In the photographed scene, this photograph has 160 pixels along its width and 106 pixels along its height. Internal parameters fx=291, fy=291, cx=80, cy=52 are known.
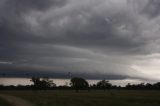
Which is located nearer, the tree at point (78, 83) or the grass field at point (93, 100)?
the grass field at point (93, 100)

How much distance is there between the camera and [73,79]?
521ft

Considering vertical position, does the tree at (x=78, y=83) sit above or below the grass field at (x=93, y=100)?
above

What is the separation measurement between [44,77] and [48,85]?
502cm

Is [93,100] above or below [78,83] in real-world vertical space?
below

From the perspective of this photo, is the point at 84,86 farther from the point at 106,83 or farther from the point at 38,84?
the point at 106,83

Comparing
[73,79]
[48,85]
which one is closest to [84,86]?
[73,79]

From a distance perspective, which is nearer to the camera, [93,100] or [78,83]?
[93,100]

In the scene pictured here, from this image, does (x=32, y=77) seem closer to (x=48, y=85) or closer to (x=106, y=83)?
(x=48, y=85)

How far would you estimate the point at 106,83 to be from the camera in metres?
196

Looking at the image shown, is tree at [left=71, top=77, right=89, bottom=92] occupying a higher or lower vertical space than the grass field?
higher

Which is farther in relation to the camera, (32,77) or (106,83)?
(106,83)

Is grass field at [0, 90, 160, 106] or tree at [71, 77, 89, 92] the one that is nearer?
grass field at [0, 90, 160, 106]

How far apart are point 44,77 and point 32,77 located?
761 cm

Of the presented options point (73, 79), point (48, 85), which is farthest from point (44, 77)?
point (73, 79)
